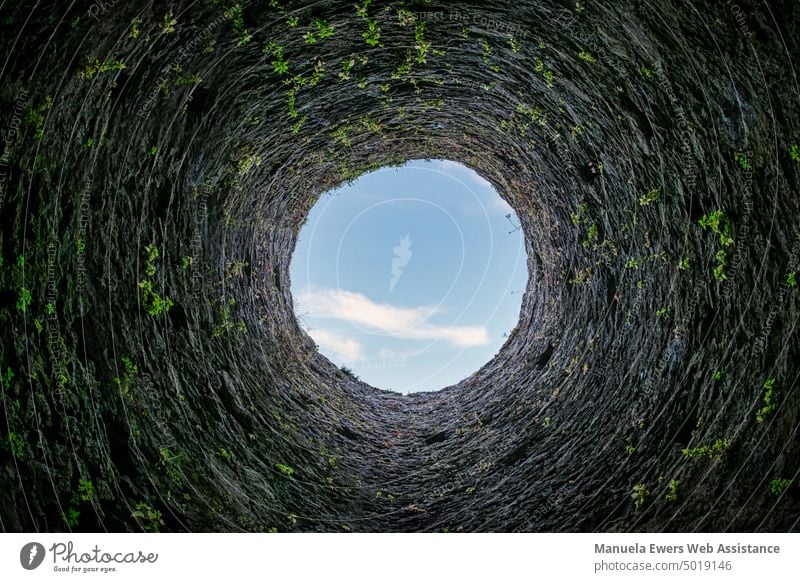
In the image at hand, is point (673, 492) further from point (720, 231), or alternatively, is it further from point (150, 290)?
point (150, 290)

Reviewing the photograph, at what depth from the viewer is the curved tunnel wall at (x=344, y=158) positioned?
3732 millimetres

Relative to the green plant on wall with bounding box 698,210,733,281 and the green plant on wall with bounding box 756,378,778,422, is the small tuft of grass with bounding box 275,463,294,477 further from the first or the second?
the green plant on wall with bounding box 698,210,733,281

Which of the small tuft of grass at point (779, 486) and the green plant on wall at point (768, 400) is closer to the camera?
the small tuft of grass at point (779, 486)

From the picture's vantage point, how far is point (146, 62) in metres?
4.15

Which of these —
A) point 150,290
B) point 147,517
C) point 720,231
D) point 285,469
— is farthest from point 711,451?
point 150,290

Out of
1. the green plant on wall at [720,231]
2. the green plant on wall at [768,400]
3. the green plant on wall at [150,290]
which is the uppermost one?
the green plant on wall at [720,231]

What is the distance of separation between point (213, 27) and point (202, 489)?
4.47 metres

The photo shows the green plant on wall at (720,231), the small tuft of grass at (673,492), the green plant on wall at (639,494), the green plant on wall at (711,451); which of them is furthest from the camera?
the green plant on wall at (639,494)

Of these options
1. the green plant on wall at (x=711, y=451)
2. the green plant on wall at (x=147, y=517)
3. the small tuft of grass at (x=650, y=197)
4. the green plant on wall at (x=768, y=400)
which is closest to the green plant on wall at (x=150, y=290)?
the green plant on wall at (x=147, y=517)

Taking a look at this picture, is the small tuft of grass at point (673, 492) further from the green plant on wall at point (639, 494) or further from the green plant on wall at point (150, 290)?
the green plant on wall at point (150, 290)

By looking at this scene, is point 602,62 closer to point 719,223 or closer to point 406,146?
point 719,223

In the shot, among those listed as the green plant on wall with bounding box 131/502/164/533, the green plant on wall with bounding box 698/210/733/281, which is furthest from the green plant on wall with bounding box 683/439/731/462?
the green plant on wall with bounding box 131/502/164/533

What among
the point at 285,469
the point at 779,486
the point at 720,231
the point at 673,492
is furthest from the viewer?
the point at 285,469

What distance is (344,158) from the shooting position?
834 centimetres
